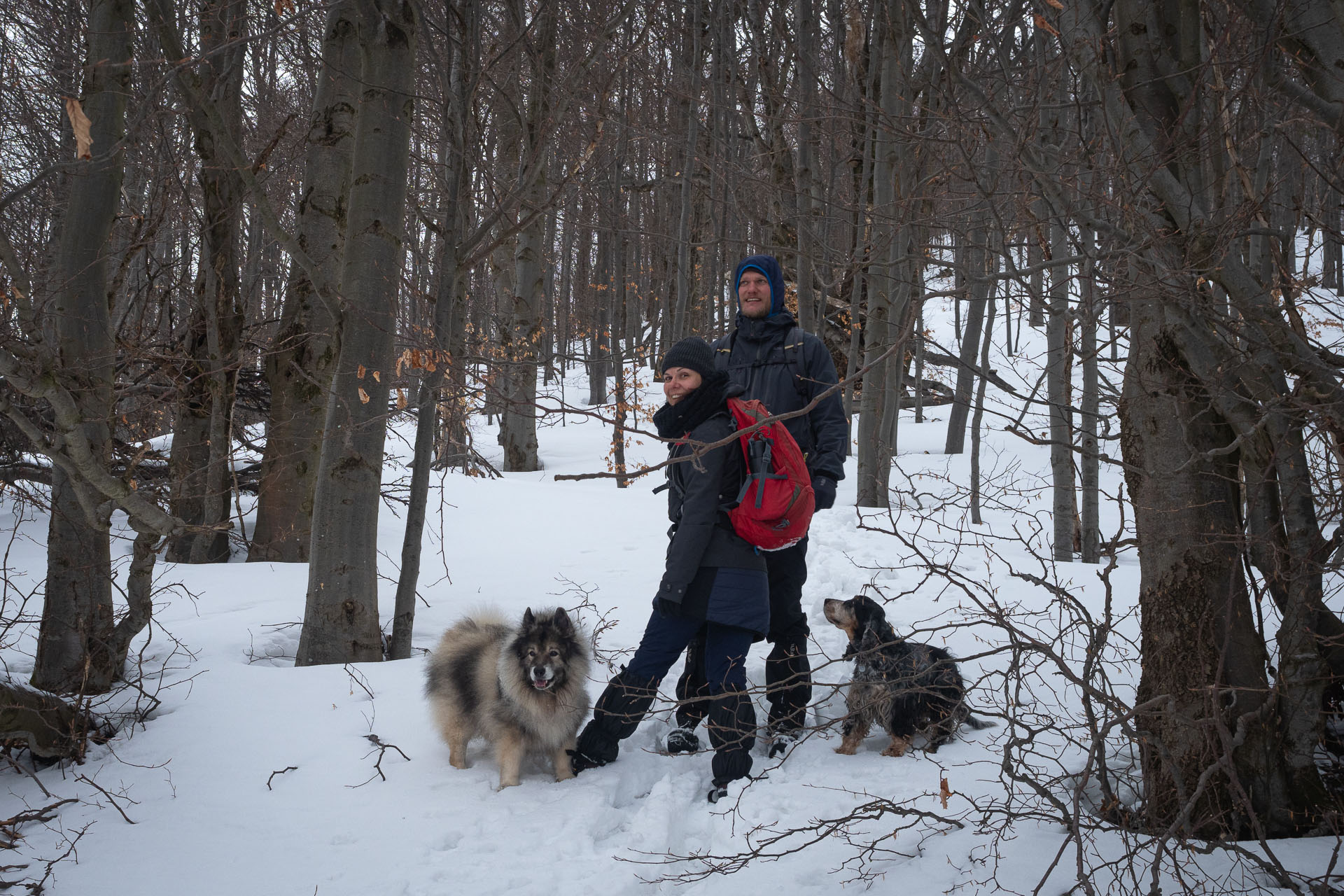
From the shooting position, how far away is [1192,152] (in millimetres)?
2949

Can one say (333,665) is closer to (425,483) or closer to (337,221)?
(425,483)

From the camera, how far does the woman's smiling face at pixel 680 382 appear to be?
141 inches

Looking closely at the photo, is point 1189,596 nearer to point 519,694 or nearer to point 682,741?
point 682,741

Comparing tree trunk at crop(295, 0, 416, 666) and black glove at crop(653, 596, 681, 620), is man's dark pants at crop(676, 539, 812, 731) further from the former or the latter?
tree trunk at crop(295, 0, 416, 666)

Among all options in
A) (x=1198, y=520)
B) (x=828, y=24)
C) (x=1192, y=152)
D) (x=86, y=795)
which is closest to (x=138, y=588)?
(x=86, y=795)

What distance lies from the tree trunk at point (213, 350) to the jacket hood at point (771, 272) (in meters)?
5.23

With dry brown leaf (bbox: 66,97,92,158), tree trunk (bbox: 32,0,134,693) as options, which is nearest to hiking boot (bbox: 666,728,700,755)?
tree trunk (bbox: 32,0,134,693)

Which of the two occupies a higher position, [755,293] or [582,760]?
[755,293]

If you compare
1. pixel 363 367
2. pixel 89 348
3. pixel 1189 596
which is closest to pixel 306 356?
pixel 363 367

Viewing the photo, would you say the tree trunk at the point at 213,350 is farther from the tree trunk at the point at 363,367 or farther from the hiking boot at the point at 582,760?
the hiking boot at the point at 582,760

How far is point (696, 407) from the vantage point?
3.64 metres

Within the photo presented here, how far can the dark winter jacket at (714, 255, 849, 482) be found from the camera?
4215mm

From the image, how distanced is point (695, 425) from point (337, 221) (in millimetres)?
5119

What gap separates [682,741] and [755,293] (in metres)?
2.45
